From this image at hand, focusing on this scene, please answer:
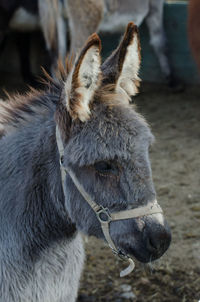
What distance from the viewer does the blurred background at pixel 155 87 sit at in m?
3.17

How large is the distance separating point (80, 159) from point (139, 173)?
252 millimetres

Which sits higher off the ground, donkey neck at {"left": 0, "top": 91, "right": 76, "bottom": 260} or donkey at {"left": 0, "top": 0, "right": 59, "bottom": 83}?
donkey neck at {"left": 0, "top": 91, "right": 76, "bottom": 260}

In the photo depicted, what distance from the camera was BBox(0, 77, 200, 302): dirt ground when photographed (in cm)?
307

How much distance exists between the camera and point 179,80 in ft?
22.2

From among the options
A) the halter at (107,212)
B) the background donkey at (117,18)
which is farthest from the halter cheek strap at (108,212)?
the background donkey at (117,18)

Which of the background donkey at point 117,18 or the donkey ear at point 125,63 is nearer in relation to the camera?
the donkey ear at point 125,63

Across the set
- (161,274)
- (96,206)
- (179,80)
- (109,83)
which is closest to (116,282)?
(161,274)

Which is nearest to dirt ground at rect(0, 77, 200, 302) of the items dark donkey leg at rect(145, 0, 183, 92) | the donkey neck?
the donkey neck

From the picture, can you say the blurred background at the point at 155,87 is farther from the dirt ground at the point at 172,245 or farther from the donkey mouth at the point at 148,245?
the donkey mouth at the point at 148,245

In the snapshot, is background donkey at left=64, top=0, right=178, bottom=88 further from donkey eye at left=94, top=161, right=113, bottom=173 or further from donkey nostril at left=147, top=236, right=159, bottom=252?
donkey nostril at left=147, top=236, right=159, bottom=252

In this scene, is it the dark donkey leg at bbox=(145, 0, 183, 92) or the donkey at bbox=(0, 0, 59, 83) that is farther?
the dark donkey leg at bbox=(145, 0, 183, 92)

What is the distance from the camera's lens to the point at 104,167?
193cm

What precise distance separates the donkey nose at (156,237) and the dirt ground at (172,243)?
228 millimetres

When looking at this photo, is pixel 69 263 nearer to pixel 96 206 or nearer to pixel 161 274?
pixel 96 206
